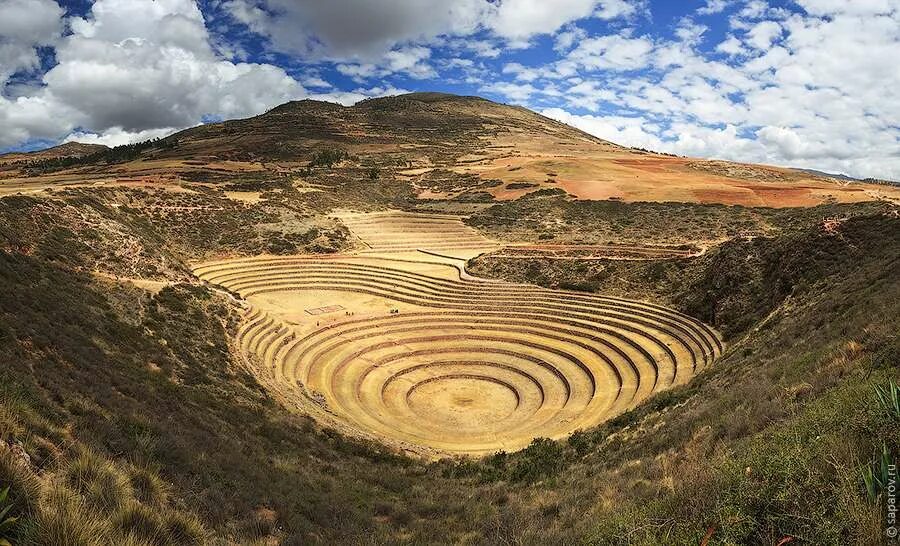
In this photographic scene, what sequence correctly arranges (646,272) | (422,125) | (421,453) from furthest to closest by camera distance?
1. (422,125)
2. (646,272)
3. (421,453)

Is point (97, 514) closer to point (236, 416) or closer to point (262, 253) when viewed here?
point (236, 416)

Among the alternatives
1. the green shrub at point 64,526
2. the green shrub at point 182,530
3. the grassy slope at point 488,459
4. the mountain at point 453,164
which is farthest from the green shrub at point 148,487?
the mountain at point 453,164

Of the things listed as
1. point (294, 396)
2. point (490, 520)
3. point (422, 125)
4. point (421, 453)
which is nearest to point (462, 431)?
point (421, 453)

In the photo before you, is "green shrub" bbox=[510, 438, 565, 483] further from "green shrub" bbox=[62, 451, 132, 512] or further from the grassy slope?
"green shrub" bbox=[62, 451, 132, 512]

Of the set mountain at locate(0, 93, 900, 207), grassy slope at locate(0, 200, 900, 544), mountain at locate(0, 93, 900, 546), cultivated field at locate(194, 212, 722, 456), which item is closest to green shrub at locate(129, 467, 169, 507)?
mountain at locate(0, 93, 900, 546)

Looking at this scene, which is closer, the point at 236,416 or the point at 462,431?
the point at 236,416

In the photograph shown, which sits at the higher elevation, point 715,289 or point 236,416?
point 715,289
